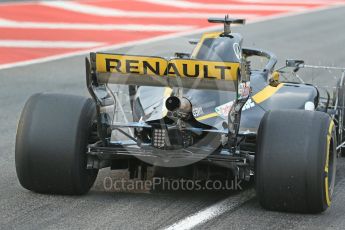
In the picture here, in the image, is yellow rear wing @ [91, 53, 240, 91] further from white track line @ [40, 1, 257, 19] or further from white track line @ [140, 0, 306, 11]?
white track line @ [140, 0, 306, 11]

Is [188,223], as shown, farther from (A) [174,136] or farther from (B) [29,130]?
(B) [29,130]

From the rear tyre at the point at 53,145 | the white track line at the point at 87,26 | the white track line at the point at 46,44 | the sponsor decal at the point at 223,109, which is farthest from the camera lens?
the white track line at the point at 87,26

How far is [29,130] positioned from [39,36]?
10.3m

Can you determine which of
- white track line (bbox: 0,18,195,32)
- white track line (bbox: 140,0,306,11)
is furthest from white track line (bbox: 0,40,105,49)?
white track line (bbox: 140,0,306,11)

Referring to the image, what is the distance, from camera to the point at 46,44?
16.8 m

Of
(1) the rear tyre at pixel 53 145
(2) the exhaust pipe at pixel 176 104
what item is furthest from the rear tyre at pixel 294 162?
(1) the rear tyre at pixel 53 145

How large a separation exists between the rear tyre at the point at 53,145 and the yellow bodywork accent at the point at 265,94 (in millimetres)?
1662

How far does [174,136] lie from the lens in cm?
705

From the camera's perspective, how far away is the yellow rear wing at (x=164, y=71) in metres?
6.80

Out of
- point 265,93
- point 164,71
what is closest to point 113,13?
point 265,93

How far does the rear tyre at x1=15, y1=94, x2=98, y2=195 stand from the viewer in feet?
23.6

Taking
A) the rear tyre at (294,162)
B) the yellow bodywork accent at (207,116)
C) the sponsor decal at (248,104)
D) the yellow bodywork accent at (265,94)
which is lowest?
the rear tyre at (294,162)

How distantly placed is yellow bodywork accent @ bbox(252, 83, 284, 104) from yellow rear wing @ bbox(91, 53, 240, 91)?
A: 1.33 m

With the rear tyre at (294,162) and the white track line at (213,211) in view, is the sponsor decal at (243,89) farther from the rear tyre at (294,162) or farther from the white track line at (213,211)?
the white track line at (213,211)
